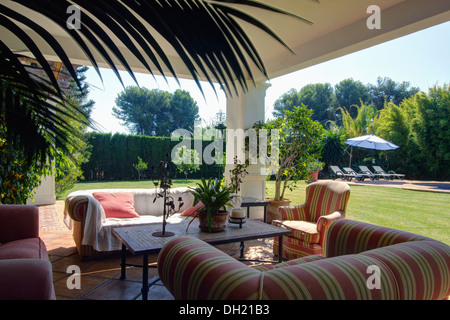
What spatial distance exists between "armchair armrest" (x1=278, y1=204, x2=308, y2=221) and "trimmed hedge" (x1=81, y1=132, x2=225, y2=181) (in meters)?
7.96

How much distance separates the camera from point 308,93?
27625 millimetres

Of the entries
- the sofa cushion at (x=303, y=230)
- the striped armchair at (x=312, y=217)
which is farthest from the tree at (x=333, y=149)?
the sofa cushion at (x=303, y=230)

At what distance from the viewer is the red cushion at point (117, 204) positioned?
3.68 meters

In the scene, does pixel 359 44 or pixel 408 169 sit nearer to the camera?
pixel 359 44

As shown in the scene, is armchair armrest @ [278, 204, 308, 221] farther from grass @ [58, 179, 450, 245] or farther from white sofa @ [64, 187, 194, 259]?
grass @ [58, 179, 450, 245]

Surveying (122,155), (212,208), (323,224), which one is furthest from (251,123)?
(122,155)

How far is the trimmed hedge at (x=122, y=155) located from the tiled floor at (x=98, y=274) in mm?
7861

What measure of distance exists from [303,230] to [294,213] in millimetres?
531

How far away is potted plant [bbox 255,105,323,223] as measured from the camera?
195 inches

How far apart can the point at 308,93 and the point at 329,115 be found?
2.77 metres

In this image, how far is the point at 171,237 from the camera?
2441 millimetres

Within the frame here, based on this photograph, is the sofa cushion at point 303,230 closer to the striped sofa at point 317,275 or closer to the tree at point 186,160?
the striped sofa at point 317,275

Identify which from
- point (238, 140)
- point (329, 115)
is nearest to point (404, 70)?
point (329, 115)
